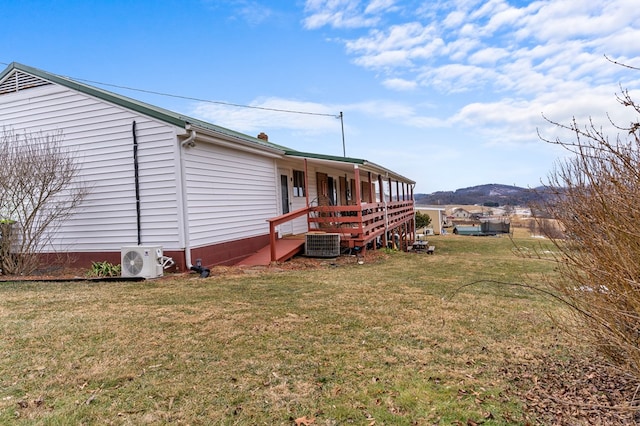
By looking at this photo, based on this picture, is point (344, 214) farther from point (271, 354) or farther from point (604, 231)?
point (604, 231)

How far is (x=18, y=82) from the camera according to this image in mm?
9477

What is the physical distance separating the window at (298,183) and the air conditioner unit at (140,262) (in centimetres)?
677

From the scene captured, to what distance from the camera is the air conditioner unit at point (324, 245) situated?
10625 millimetres

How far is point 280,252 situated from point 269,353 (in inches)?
258

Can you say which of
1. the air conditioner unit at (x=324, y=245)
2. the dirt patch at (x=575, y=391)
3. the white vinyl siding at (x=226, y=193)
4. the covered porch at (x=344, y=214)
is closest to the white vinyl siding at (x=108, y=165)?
the white vinyl siding at (x=226, y=193)

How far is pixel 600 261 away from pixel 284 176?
1123 centimetres

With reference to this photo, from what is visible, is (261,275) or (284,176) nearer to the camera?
(261,275)

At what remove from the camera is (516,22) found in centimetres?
862

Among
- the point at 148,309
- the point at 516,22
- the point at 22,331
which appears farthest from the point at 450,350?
the point at 516,22

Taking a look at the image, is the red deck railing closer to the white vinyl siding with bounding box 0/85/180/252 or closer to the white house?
the white house

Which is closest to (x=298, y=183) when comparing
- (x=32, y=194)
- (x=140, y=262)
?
(x=140, y=262)

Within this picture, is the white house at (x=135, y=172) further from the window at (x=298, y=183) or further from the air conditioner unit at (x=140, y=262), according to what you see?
the window at (x=298, y=183)

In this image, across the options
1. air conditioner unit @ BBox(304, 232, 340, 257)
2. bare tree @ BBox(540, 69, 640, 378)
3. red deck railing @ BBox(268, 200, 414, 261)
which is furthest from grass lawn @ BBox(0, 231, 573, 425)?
red deck railing @ BBox(268, 200, 414, 261)

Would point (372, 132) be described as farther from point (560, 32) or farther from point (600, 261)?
point (600, 261)
